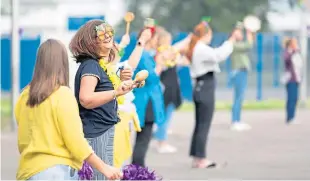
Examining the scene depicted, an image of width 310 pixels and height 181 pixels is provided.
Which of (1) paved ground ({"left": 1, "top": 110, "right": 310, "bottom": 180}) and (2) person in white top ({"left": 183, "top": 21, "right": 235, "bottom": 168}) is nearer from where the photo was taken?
(1) paved ground ({"left": 1, "top": 110, "right": 310, "bottom": 180})

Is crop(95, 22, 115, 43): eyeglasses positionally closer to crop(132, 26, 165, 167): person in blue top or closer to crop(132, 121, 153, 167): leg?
crop(132, 26, 165, 167): person in blue top

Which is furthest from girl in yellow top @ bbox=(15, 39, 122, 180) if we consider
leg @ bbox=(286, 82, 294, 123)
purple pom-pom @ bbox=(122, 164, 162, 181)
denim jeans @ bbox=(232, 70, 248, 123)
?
leg @ bbox=(286, 82, 294, 123)

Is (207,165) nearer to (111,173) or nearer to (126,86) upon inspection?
(126,86)

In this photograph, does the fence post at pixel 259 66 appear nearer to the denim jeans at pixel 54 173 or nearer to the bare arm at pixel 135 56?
the bare arm at pixel 135 56

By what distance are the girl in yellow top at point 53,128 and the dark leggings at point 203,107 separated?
587cm

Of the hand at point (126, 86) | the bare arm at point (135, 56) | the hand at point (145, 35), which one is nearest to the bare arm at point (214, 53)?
the hand at point (145, 35)

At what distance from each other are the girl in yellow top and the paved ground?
5.11 metres

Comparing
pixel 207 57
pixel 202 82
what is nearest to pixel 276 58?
pixel 202 82

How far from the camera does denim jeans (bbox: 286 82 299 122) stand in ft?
57.6

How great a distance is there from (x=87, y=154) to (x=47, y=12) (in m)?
53.1

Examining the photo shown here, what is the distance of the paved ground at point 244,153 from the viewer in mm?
11062

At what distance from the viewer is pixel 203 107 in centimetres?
1152

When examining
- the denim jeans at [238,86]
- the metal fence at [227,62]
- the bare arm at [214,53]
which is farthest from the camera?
the metal fence at [227,62]

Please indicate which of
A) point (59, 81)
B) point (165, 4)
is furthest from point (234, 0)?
point (59, 81)
